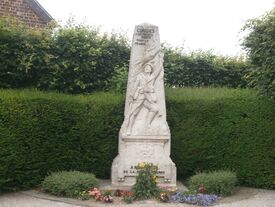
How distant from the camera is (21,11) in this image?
1514 centimetres

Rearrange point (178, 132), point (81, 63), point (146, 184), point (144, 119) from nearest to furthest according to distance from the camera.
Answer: point (146, 184), point (144, 119), point (178, 132), point (81, 63)

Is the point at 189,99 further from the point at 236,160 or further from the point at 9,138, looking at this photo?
the point at 9,138

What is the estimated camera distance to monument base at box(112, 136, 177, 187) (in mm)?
9242

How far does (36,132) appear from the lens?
8812 mm

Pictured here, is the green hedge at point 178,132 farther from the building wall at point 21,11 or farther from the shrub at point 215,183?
the building wall at point 21,11

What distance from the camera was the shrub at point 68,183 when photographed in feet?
27.1

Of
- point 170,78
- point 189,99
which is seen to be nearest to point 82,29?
point 170,78

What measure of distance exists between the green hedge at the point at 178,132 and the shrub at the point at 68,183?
509 mm

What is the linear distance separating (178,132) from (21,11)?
8.18m

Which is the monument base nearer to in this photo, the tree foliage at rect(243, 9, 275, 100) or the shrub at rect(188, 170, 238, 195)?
the shrub at rect(188, 170, 238, 195)

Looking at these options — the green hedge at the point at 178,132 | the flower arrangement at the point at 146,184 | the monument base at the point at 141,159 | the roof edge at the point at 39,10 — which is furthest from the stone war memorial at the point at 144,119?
the roof edge at the point at 39,10

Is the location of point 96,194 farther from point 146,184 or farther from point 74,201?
Answer: point 146,184

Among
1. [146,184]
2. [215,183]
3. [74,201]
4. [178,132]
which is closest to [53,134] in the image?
[74,201]

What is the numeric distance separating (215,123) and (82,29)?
437 cm
